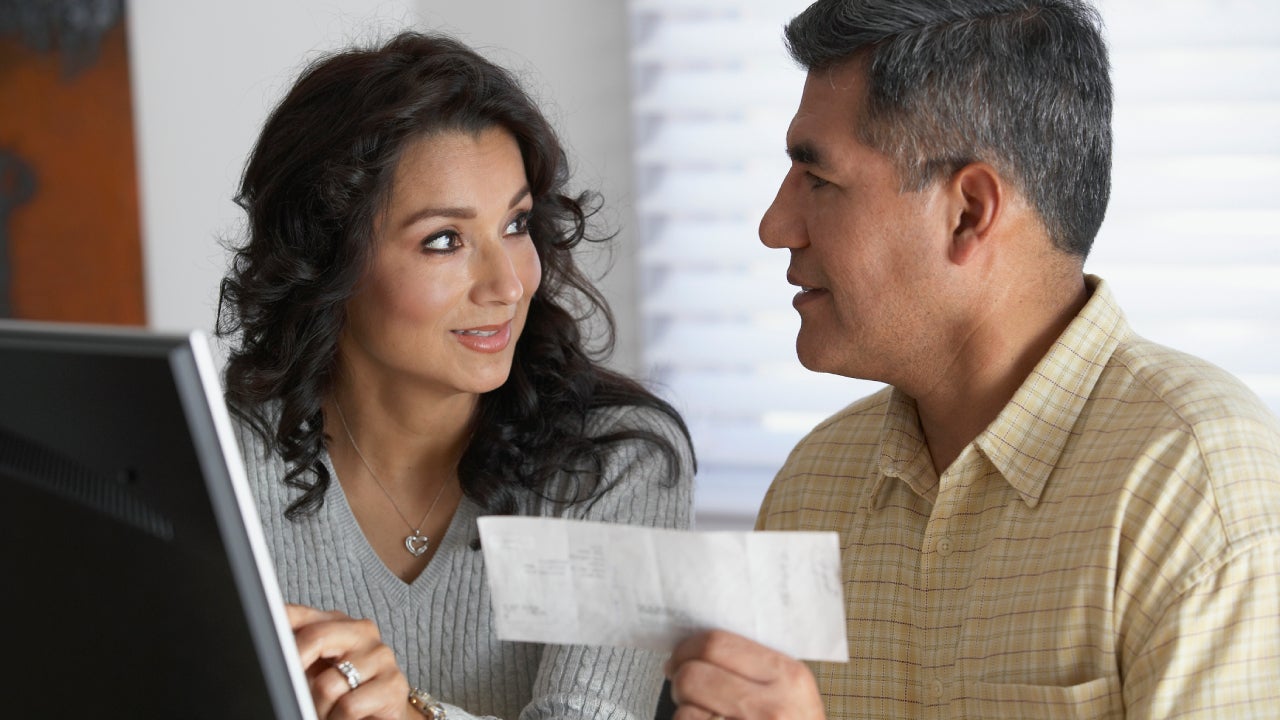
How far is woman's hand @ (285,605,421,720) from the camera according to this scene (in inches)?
45.0

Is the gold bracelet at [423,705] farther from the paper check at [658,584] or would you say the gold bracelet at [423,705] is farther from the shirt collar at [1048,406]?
the shirt collar at [1048,406]

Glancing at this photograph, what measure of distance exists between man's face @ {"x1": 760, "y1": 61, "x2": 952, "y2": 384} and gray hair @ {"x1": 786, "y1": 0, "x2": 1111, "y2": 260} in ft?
0.08

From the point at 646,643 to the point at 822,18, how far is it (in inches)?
27.8

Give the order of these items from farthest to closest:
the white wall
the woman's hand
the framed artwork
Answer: the framed artwork → the white wall → the woman's hand

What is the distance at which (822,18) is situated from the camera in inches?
52.1

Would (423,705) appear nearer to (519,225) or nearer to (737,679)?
(737,679)

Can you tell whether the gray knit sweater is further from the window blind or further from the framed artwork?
the framed artwork

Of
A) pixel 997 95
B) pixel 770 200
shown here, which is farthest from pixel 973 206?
pixel 770 200

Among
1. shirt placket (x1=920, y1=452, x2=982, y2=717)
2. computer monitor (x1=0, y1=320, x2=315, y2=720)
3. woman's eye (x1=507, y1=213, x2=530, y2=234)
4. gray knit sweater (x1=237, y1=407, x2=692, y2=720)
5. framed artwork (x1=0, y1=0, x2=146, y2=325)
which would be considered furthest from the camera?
framed artwork (x1=0, y1=0, x2=146, y2=325)

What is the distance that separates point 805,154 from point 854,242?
11 cm

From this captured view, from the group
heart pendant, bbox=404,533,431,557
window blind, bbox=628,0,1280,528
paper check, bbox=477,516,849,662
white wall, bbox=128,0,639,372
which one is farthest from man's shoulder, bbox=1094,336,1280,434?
white wall, bbox=128,0,639,372

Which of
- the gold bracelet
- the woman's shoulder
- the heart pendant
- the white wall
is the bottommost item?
the gold bracelet

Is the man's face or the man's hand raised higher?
the man's face

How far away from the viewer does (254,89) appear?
290 centimetres
